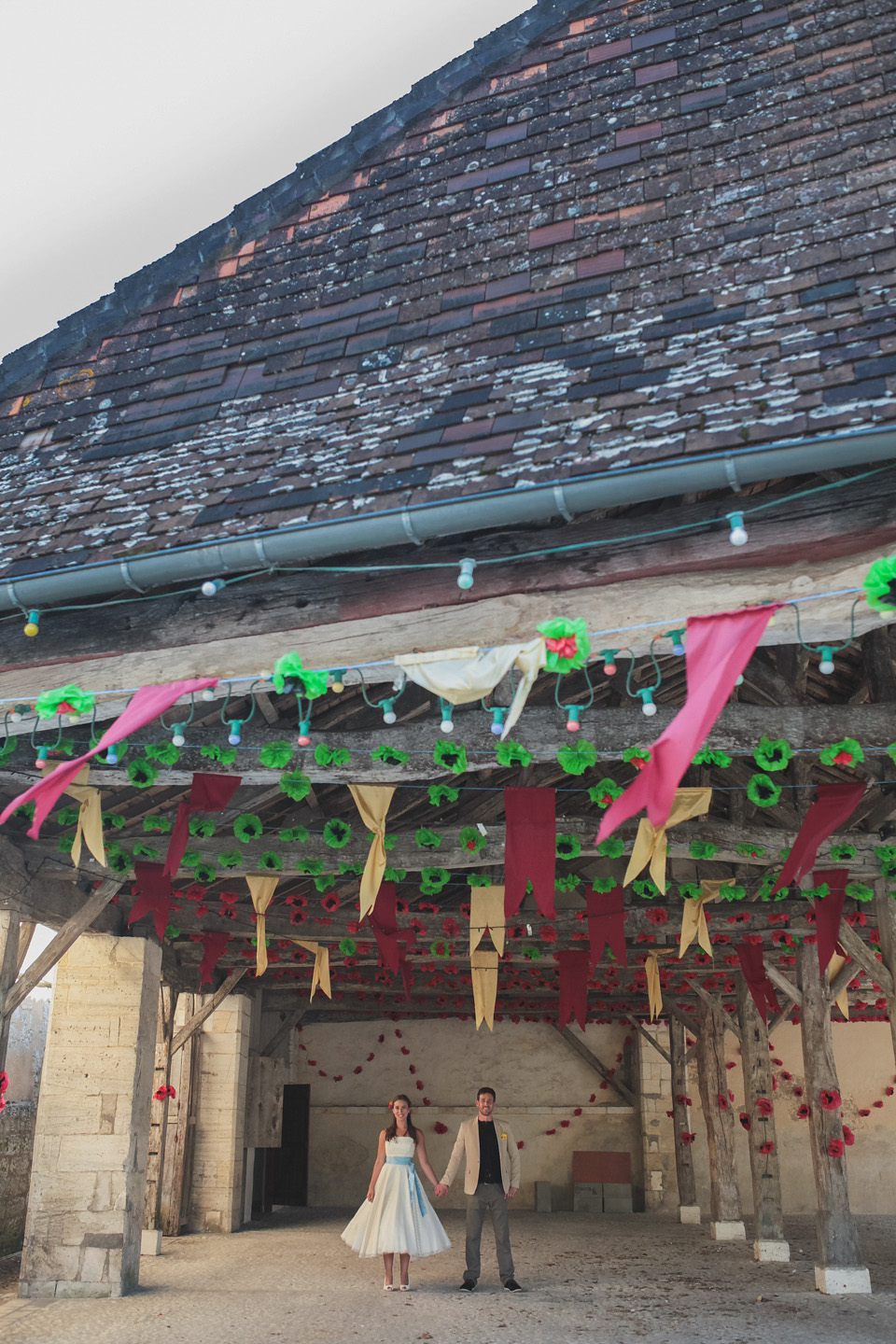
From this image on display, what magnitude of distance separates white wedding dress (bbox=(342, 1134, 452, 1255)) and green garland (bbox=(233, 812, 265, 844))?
262cm

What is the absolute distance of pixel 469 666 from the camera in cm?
360

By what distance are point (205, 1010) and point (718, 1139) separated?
18.2 ft

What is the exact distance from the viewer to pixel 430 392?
430 centimetres

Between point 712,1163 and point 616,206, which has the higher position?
point 616,206

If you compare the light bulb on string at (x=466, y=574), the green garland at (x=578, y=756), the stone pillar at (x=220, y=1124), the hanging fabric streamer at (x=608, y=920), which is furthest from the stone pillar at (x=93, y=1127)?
the light bulb on string at (x=466, y=574)

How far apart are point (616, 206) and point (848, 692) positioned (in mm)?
4283

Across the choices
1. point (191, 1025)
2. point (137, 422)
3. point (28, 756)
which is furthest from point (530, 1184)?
point (137, 422)

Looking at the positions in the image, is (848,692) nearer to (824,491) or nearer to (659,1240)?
(824,491)

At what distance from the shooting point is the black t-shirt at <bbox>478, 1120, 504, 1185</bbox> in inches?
281

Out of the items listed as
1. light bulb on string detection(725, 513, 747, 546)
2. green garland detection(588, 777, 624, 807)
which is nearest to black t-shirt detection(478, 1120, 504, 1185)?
green garland detection(588, 777, 624, 807)

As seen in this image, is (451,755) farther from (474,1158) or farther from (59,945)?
(474,1158)

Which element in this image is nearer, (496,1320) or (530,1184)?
(496,1320)

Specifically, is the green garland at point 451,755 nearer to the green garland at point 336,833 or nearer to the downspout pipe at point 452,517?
the downspout pipe at point 452,517

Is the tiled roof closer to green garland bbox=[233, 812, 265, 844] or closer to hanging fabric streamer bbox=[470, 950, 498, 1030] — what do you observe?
green garland bbox=[233, 812, 265, 844]
